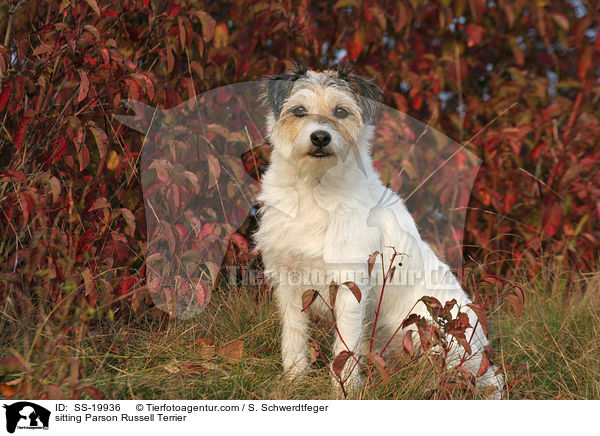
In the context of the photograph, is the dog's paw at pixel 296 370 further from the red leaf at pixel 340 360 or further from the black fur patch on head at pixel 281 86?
the black fur patch on head at pixel 281 86

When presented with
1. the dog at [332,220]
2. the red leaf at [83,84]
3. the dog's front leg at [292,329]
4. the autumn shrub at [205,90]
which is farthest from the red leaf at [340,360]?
the red leaf at [83,84]

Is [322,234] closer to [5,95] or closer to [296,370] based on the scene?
[296,370]

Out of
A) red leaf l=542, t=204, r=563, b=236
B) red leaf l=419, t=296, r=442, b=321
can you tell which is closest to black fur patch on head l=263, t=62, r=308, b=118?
red leaf l=419, t=296, r=442, b=321

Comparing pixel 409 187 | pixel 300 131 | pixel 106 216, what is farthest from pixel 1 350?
pixel 409 187

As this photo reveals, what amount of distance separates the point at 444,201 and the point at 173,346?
225 centimetres

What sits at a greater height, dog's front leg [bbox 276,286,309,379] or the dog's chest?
the dog's chest

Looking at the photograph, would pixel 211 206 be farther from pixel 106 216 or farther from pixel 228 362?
pixel 228 362

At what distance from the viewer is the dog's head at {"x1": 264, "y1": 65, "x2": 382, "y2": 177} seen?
10.3 ft

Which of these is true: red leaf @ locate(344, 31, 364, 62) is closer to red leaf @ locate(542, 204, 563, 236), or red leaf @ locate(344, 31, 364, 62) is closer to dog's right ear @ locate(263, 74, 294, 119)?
dog's right ear @ locate(263, 74, 294, 119)

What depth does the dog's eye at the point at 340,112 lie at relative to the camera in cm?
327

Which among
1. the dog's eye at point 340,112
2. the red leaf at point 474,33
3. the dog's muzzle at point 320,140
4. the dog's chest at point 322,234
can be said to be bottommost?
the dog's chest at point 322,234
